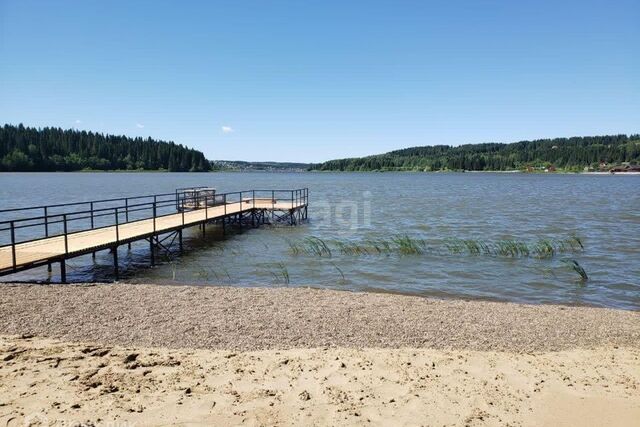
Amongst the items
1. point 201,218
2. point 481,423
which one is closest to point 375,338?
point 481,423

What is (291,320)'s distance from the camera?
903 cm

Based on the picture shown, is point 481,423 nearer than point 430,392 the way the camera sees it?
Yes

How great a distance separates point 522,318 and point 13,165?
14283 cm

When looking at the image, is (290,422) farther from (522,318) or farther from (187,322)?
(522,318)

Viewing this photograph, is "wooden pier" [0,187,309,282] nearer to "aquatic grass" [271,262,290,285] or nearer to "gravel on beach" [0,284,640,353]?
"gravel on beach" [0,284,640,353]

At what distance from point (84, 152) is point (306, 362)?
500ft

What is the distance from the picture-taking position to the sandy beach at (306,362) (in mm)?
5352

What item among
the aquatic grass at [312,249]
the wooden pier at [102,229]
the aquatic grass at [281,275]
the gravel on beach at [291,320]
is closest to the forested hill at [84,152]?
the wooden pier at [102,229]

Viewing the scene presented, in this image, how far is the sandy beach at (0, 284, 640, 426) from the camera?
211 inches

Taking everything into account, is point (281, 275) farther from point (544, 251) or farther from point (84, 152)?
point (84, 152)

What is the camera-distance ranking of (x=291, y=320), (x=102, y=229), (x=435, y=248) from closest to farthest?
(x=291, y=320)
(x=102, y=229)
(x=435, y=248)

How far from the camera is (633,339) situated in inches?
339

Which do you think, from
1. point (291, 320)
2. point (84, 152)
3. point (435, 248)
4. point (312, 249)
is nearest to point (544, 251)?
point (435, 248)

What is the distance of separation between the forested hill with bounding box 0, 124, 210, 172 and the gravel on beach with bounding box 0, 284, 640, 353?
13533 cm
